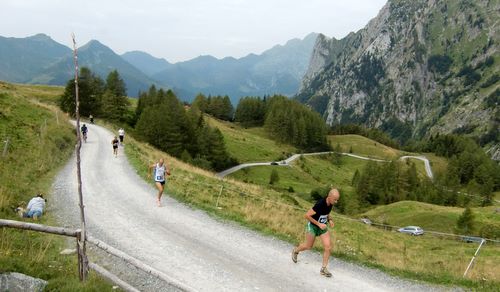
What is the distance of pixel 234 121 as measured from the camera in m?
196

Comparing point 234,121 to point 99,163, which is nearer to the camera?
point 99,163

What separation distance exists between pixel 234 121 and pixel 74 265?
605 ft

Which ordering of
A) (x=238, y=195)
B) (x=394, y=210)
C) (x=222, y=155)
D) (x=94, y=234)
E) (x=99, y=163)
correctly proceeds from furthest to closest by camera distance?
(x=222, y=155) → (x=394, y=210) → (x=99, y=163) → (x=238, y=195) → (x=94, y=234)

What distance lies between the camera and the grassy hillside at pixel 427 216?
70438mm

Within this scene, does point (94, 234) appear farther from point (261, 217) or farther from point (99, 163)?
point (99, 163)

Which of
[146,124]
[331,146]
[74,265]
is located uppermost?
[74,265]

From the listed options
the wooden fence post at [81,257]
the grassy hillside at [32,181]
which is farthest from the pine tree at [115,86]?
the wooden fence post at [81,257]

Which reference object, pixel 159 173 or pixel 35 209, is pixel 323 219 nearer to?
pixel 159 173

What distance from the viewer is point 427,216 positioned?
75250mm

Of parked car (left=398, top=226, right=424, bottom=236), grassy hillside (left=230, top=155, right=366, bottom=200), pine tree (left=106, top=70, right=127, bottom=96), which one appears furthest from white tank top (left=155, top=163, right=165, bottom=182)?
pine tree (left=106, top=70, right=127, bottom=96)

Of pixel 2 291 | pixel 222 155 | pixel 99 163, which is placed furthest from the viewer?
pixel 222 155

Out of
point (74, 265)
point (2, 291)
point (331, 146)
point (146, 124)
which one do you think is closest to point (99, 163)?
point (74, 265)

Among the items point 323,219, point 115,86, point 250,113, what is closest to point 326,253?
point 323,219

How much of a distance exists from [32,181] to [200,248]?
1593cm
